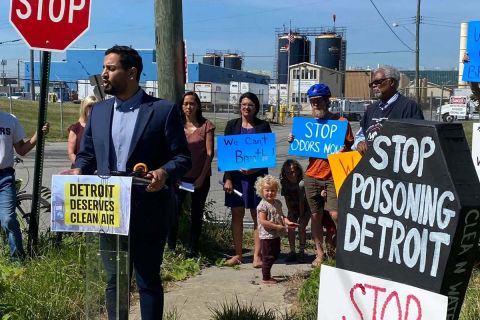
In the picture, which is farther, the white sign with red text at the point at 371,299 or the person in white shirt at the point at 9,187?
the person in white shirt at the point at 9,187

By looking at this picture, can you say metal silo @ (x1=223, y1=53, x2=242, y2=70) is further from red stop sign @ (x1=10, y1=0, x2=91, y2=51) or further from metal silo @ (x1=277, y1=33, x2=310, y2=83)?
red stop sign @ (x1=10, y1=0, x2=91, y2=51)

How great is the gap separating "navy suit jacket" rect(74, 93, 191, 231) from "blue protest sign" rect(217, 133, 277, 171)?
2.67m

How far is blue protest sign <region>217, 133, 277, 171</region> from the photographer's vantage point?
6.75 metres

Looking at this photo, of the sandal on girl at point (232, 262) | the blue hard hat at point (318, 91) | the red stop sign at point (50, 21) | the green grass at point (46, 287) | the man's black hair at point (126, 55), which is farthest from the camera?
the sandal on girl at point (232, 262)

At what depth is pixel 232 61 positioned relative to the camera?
116625 mm

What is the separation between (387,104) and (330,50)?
98462 millimetres

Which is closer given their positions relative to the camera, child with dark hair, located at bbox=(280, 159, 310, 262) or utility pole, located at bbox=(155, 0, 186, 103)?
utility pole, located at bbox=(155, 0, 186, 103)

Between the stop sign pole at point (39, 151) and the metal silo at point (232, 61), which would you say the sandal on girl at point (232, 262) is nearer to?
the stop sign pole at point (39, 151)

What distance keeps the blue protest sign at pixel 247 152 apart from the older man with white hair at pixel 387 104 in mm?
Result: 1281

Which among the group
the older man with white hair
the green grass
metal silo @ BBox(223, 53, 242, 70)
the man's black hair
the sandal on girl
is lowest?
the sandal on girl

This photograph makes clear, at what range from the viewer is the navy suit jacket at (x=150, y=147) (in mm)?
3949

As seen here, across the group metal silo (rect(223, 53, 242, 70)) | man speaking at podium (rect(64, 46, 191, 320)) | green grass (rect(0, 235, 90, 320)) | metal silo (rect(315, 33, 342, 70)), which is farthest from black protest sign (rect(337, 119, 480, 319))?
metal silo (rect(223, 53, 242, 70))

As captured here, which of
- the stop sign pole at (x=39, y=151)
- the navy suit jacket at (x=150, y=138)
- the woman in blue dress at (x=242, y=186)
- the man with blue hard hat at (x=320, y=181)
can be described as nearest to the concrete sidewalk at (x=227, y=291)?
the woman in blue dress at (x=242, y=186)

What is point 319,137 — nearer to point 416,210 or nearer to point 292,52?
point 416,210
